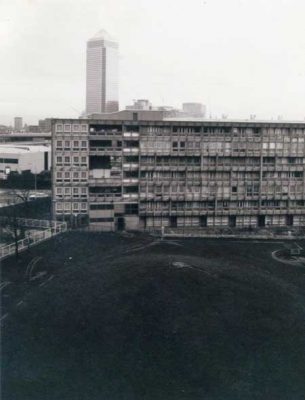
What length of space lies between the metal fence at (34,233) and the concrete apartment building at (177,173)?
223 cm

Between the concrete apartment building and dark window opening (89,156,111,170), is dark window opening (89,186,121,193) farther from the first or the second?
dark window opening (89,156,111,170)

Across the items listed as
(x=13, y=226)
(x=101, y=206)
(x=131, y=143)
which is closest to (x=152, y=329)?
(x=13, y=226)

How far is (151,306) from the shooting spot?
36719mm

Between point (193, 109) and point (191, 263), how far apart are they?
266ft

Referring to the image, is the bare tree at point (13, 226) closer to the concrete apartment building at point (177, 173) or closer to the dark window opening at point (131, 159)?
the concrete apartment building at point (177, 173)

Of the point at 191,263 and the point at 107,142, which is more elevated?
the point at 107,142

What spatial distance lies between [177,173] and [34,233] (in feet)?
67.6

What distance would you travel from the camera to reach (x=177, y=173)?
71.4 m

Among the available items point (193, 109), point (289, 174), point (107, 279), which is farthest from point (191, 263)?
point (193, 109)

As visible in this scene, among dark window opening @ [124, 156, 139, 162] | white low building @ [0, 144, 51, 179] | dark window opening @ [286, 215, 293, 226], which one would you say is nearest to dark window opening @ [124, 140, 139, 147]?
dark window opening @ [124, 156, 139, 162]

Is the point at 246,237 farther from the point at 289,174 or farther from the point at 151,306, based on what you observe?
the point at 151,306

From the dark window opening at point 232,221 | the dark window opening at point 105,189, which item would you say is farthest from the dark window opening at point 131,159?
the dark window opening at point 232,221

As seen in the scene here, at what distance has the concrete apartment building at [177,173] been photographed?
6881 centimetres

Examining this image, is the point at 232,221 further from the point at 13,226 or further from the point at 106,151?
the point at 13,226
